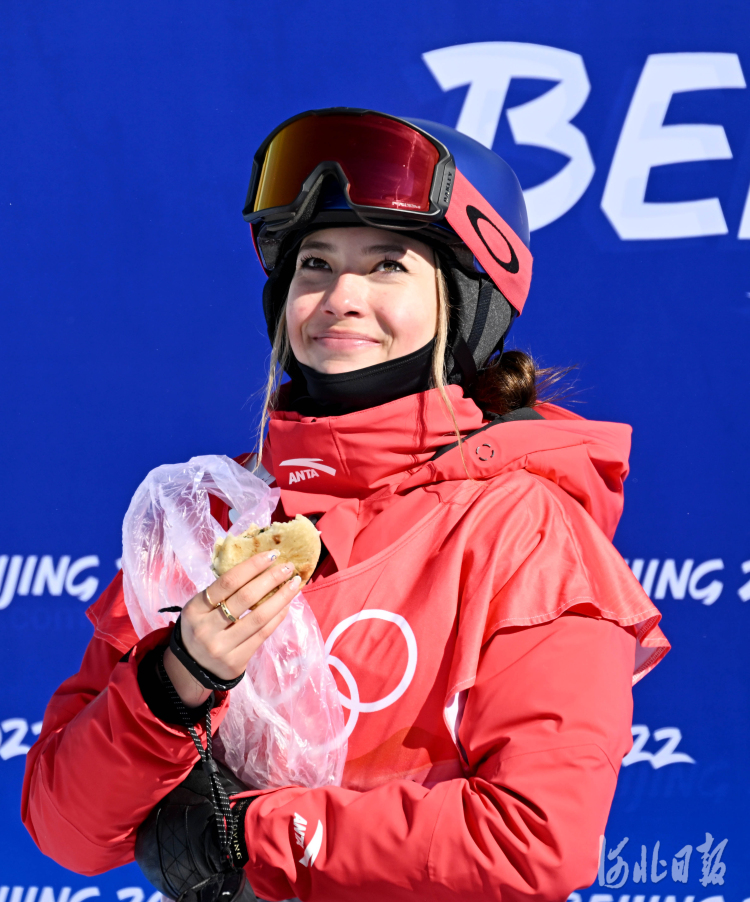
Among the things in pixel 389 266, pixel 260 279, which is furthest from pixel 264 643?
pixel 260 279

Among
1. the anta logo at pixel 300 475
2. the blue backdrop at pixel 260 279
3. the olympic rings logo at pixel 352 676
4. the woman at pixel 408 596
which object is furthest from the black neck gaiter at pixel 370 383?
the blue backdrop at pixel 260 279

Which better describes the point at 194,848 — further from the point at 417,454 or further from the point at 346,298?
the point at 346,298

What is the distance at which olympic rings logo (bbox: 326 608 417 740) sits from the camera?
1.15m

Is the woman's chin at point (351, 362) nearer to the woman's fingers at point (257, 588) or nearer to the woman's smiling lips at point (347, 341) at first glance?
the woman's smiling lips at point (347, 341)

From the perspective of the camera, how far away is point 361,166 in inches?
53.8

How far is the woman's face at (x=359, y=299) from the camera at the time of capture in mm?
1320

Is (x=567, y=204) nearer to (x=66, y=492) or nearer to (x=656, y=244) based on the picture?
(x=656, y=244)

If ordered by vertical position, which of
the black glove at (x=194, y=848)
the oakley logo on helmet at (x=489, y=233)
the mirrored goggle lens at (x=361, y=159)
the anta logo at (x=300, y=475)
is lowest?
the black glove at (x=194, y=848)

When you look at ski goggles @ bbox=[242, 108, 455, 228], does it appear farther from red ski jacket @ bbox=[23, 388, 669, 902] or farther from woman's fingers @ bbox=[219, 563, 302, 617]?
woman's fingers @ bbox=[219, 563, 302, 617]

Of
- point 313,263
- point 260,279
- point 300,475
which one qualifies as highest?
point 260,279

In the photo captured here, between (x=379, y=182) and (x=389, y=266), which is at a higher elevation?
(x=379, y=182)

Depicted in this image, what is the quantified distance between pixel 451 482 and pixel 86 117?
151cm

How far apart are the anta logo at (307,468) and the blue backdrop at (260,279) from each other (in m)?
0.87

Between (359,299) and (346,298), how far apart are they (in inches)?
0.8
